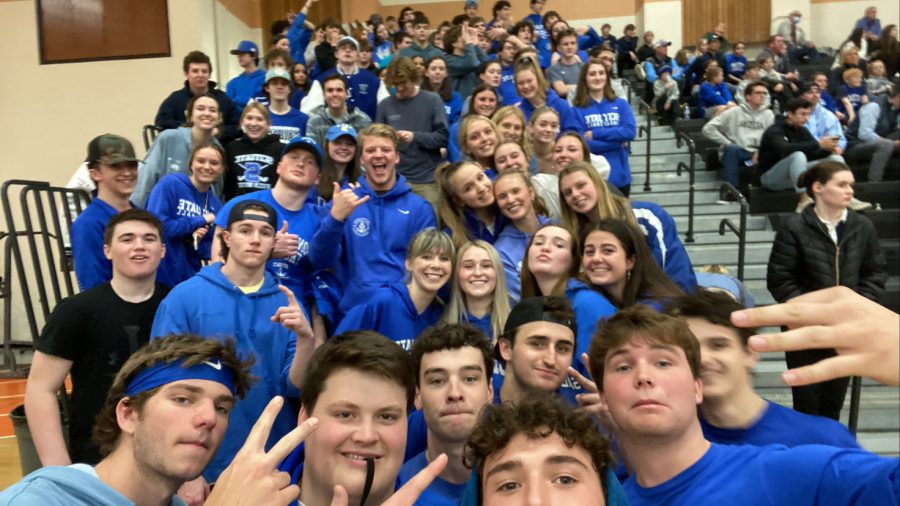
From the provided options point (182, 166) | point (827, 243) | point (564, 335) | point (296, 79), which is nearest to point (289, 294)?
point (564, 335)

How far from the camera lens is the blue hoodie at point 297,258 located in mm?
4941

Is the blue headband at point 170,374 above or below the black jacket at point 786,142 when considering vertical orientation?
below

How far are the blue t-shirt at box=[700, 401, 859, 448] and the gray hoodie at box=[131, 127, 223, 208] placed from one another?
498 centimetres

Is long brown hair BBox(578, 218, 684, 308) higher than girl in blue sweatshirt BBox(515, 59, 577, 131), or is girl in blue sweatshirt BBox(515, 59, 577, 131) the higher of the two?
girl in blue sweatshirt BBox(515, 59, 577, 131)

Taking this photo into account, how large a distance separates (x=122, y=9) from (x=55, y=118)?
2057mm

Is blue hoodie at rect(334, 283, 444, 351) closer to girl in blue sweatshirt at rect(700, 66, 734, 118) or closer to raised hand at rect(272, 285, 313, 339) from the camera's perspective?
raised hand at rect(272, 285, 313, 339)

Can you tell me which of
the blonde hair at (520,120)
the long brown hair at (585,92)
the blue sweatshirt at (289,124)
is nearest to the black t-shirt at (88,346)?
the blonde hair at (520,120)

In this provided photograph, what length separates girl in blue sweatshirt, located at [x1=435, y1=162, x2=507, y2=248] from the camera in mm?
5137

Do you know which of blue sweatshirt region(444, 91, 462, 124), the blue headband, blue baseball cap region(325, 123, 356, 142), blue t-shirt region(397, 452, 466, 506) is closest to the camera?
the blue headband

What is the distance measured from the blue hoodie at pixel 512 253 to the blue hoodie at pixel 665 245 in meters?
0.62

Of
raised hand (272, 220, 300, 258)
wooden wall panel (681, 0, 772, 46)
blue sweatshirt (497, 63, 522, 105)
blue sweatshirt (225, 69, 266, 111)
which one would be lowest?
raised hand (272, 220, 300, 258)

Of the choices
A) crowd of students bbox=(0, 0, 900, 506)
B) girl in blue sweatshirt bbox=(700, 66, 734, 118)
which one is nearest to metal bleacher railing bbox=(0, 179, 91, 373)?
crowd of students bbox=(0, 0, 900, 506)

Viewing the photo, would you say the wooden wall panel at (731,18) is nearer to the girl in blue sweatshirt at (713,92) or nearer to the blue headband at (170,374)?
the girl in blue sweatshirt at (713,92)

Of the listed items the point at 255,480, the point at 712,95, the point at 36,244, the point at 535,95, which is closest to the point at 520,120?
the point at 535,95
